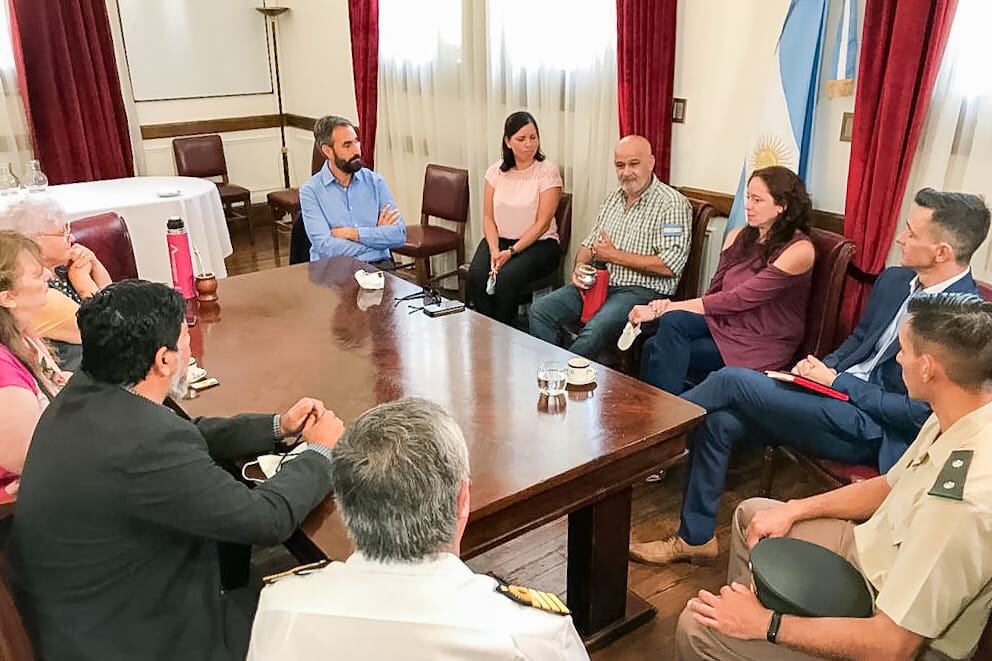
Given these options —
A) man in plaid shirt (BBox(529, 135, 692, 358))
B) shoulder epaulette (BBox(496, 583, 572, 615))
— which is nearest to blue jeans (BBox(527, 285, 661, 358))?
man in plaid shirt (BBox(529, 135, 692, 358))

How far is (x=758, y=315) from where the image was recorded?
2.88 m

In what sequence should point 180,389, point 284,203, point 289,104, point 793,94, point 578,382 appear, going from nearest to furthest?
point 180,389, point 578,382, point 793,94, point 284,203, point 289,104

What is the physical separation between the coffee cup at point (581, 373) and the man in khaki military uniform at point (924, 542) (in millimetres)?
615

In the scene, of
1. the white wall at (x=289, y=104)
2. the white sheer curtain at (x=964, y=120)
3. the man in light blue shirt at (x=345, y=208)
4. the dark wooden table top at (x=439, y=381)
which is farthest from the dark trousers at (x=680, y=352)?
the white wall at (x=289, y=104)

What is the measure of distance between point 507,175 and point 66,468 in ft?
9.85

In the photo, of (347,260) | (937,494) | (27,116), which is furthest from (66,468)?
(27,116)

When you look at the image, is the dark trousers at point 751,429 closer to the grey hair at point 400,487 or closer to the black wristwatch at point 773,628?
the black wristwatch at point 773,628

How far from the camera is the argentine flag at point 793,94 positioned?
2936 millimetres

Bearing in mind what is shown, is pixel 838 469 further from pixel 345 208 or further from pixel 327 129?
pixel 327 129

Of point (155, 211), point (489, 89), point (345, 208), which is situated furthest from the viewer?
point (489, 89)

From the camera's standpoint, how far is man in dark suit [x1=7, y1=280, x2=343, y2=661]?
1.35m

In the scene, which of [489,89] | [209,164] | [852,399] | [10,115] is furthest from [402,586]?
[209,164]

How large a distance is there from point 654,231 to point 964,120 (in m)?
A: 1.17

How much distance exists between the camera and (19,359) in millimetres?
1820
